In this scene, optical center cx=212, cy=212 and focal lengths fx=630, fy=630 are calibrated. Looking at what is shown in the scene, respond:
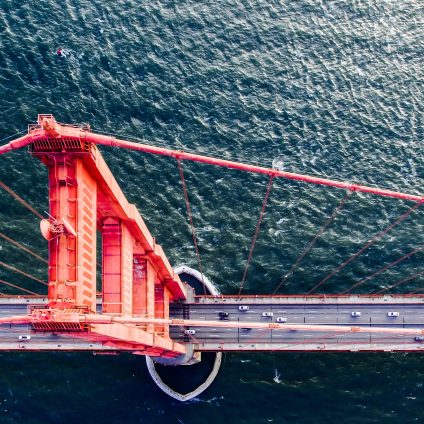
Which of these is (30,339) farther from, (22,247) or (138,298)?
(138,298)

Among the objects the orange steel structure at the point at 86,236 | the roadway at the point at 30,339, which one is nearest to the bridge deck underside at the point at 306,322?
the roadway at the point at 30,339

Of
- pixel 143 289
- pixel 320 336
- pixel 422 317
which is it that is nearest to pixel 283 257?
pixel 320 336

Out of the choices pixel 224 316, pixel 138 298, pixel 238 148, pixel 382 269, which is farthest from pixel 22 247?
pixel 382 269

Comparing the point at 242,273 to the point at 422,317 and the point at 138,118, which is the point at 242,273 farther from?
the point at 138,118

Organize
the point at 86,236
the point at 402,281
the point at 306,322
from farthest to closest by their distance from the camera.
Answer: the point at 402,281, the point at 306,322, the point at 86,236

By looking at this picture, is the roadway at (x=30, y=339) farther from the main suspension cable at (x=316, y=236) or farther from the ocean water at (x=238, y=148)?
the main suspension cable at (x=316, y=236)

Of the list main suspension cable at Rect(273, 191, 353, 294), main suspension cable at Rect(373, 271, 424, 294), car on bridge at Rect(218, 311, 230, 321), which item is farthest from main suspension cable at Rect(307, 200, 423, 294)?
car on bridge at Rect(218, 311, 230, 321)

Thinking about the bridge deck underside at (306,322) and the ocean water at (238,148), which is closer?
A: the bridge deck underside at (306,322)
